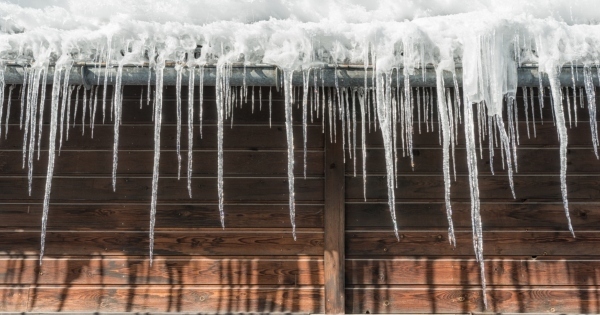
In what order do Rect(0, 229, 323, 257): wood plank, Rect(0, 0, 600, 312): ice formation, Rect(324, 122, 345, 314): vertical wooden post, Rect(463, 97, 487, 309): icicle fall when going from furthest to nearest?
Rect(0, 229, 323, 257): wood plank, Rect(324, 122, 345, 314): vertical wooden post, Rect(463, 97, 487, 309): icicle, Rect(0, 0, 600, 312): ice formation

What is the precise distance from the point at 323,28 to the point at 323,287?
1.92m

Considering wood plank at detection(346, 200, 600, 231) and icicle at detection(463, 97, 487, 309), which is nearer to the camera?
icicle at detection(463, 97, 487, 309)

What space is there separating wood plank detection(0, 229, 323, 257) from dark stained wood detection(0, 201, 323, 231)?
0.05 m

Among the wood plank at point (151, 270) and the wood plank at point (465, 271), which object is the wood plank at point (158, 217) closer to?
the wood plank at point (151, 270)

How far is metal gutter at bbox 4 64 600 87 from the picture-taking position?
266 cm

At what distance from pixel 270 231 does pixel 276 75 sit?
1.39 metres

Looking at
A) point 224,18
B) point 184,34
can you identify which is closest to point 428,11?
point 224,18

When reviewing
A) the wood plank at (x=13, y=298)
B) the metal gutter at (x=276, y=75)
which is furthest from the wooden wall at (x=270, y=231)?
the metal gutter at (x=276, y=75)

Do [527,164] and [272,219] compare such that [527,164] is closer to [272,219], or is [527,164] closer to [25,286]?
[272,219]

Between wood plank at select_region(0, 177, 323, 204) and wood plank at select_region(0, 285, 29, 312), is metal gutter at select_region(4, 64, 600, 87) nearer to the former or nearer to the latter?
wood plank at select_region(0, 177, 323, 204)

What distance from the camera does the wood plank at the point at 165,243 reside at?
141 inches

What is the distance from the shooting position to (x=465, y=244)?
3605 mm

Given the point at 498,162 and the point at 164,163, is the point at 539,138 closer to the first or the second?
the point at 498,162

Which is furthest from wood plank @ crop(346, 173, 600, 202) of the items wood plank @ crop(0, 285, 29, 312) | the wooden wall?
wood plank @ crop(0, 285, 29, 312)
